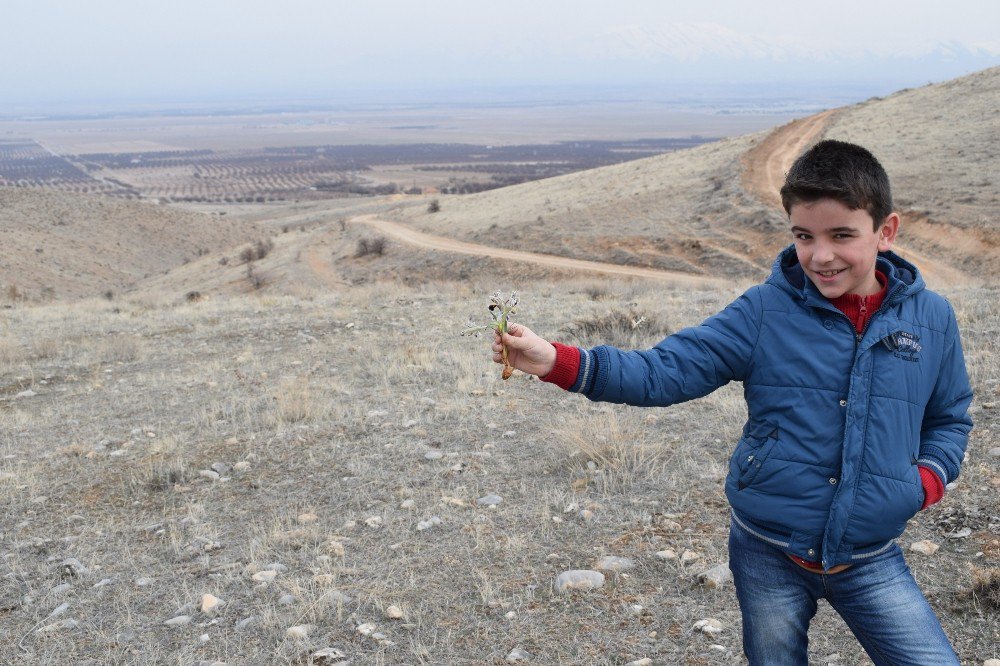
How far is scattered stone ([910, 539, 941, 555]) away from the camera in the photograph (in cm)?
386

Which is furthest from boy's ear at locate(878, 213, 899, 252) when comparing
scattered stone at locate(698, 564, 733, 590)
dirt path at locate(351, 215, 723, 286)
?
dirt path at locate(351, 215, 723, 286)

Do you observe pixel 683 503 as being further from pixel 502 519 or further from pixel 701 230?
pixel 701 230

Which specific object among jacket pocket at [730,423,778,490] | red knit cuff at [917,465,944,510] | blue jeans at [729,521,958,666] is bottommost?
blue jeans at [729,521,958,666]

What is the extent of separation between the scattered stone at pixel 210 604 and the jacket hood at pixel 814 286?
2.86 metres

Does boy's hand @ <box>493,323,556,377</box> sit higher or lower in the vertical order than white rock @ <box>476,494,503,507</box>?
higher

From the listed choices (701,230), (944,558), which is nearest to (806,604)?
(944,558)

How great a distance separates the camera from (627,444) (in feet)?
17.1

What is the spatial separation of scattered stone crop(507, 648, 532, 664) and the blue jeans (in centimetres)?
118

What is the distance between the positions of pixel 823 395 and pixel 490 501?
282 centimetres

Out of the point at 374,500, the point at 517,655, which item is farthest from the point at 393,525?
the point at 517,655

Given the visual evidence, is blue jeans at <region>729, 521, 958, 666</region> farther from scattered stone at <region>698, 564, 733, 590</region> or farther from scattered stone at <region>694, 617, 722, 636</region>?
scattered stone at <region>698, 564, 733, 590</region>

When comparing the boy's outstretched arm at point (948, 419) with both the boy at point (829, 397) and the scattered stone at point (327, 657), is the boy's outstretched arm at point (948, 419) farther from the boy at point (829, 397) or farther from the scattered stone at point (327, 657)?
the scattered stone at point (327, 657)

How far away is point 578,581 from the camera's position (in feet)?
12.4

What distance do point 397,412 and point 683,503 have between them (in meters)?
2.71
